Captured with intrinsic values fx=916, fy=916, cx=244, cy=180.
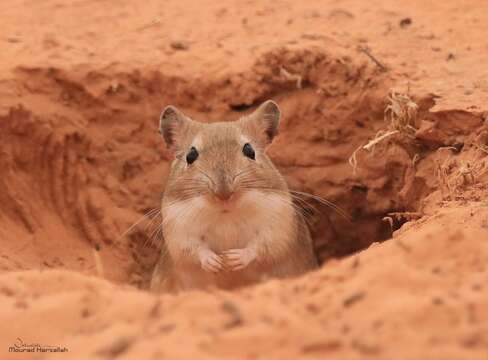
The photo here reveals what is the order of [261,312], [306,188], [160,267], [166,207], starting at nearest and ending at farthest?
[261,312] < [166,207] < [160,267] < [306,188]

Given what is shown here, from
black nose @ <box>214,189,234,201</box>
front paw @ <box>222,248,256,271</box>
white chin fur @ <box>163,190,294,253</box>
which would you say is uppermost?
black nose @ <box>214,189,234,201</box>

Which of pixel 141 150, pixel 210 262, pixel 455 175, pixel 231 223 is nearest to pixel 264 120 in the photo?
pixel 231 223

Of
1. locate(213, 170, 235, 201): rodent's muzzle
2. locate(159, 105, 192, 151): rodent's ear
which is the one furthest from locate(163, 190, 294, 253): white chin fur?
locate(159, 105, 192, 151): rodent's ear

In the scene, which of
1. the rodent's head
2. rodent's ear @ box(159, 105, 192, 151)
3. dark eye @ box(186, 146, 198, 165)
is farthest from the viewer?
rodent's ear @ box(159, 105, 192, 151)

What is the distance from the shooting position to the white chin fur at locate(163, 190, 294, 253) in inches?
269

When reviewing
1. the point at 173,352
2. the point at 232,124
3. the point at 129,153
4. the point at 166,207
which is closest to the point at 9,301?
the point at 173,352

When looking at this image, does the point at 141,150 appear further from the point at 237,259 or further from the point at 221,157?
the point at 237,259

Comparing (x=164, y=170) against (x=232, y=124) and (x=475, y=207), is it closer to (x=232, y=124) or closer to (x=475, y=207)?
(x=232, y=124)

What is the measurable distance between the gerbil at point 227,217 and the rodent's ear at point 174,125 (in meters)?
0.20

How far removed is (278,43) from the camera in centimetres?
852

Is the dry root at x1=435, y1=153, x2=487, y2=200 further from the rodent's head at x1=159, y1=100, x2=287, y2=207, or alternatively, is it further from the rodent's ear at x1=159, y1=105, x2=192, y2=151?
the rodent's ear at x1=159, y1=105, x2=192, y2=151

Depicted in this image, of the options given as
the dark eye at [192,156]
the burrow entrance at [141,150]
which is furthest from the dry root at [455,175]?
the dark eye at [192,156]

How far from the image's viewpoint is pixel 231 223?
6910mm

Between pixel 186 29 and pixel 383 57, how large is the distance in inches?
80.7
